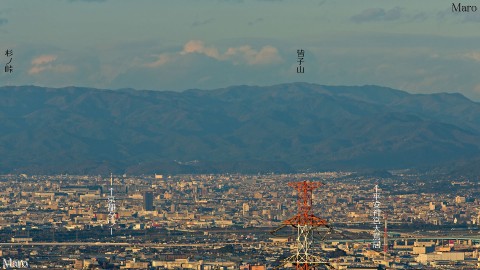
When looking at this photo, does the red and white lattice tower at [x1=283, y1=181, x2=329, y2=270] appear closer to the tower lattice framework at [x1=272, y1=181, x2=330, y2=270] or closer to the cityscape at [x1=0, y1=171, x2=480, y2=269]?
the tower lattice framework at [x1=272, y1=181, x2=330, y2=270]

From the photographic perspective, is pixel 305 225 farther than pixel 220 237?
No

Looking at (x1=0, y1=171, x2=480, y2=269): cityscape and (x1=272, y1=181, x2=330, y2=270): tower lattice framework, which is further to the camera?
(x1=0, y1=171, x2=480, y2=269): cityscape

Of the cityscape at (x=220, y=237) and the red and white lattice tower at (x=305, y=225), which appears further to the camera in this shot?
the cityscape at (x=220, y=237)

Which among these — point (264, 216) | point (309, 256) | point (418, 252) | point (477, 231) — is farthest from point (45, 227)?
point (309, 256)

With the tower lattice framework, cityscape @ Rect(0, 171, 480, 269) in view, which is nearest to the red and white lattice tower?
the tower lattice framework

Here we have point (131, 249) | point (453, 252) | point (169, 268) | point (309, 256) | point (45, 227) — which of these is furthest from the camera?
point (45, 227)

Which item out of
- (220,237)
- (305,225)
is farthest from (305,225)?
(220,237)

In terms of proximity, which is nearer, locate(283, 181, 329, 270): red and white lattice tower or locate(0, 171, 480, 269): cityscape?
locate(283, 181, 329, 270): red and white lattice tower

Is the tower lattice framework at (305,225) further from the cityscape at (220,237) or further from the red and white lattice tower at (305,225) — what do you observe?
the cityscape at (220,237)

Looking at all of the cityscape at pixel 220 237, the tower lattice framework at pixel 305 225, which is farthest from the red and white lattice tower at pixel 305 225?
the cityscape at pixel 220 237

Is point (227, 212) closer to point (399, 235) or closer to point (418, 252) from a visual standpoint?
point (399, 235)

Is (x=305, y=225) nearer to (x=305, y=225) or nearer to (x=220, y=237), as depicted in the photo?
(x=305, y=225)
